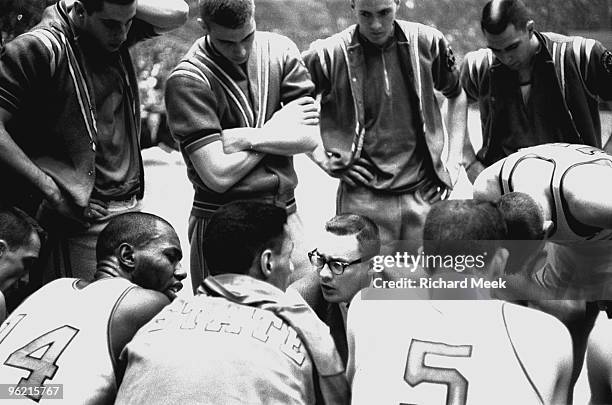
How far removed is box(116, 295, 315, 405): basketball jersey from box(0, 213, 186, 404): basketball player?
0.45ft

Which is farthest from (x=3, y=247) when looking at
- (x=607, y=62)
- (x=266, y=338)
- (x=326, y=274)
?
(x=607, y=62)

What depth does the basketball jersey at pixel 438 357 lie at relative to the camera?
2.62 meters

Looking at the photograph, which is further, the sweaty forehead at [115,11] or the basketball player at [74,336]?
the sweaty forehead at [115,11]

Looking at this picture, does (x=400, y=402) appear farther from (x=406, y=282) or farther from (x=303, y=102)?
(x=303, y=102)

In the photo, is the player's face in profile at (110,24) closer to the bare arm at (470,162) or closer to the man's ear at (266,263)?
the man's ear at (266,263)

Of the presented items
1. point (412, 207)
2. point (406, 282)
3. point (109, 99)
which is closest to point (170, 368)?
point (406, 282)

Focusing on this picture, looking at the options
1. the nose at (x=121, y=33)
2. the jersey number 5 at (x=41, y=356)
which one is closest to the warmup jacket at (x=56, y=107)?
the nose at (x=121, y=33)

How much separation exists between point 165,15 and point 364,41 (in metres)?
0.91

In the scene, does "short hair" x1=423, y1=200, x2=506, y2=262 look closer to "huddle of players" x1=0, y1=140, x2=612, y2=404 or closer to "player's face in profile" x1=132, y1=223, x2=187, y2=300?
"huddle of players" x1=0, y1=140, x2=612, y2=404

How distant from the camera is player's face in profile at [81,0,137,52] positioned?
3.86 metres

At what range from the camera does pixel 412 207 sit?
4492mm

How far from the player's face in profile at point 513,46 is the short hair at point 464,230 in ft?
5.26

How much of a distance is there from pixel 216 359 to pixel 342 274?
103 cm

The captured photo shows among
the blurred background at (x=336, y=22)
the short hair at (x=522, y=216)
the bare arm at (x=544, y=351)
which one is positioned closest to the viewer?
the bare arm at (x=544, y=351)
